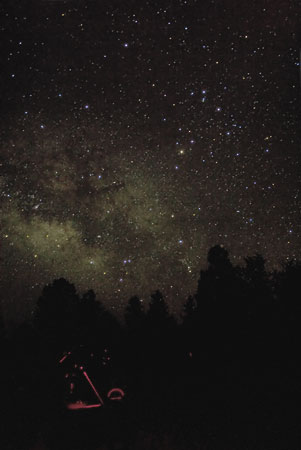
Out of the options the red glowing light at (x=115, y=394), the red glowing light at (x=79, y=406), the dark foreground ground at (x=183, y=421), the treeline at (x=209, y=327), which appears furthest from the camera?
the treeline at (x=209, y=327)

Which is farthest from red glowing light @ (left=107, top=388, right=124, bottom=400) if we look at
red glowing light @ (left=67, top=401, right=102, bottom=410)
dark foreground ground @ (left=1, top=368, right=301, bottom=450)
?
red glowing light @ (left=67, top=401, right=102, bottom=410)

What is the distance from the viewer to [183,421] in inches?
456

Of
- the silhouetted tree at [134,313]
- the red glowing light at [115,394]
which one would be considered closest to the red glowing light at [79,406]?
the red glowing light at [115,394]

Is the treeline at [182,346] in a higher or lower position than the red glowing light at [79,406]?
higher

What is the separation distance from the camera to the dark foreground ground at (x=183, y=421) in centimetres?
1041

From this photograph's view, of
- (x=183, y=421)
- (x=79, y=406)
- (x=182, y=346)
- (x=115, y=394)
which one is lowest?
(x=183, y=421)

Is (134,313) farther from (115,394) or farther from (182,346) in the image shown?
(115,394)

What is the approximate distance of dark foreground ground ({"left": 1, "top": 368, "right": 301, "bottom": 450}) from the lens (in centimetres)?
1041

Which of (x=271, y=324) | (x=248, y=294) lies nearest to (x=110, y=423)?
(x=271, y=324)

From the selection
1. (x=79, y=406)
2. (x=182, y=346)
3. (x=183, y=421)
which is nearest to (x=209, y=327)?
(x=182, y=346)

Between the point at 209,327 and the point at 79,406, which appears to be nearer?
the point at 79,406

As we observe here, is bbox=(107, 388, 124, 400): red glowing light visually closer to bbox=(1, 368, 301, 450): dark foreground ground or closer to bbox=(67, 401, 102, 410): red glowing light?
bbox=(1, 368, 301, 450): dark foreground ground

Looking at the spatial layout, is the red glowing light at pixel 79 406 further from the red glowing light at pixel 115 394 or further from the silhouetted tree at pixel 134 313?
the silhouetted tree at pixel 134 313

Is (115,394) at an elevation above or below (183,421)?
above
